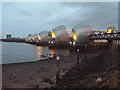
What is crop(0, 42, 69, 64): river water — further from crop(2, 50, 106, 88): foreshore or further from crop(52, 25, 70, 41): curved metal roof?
crop(52, 25, 70, 41): curved metal roof

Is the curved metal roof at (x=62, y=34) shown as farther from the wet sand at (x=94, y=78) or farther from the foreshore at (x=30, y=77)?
the wet sand at (x=94, y=78)

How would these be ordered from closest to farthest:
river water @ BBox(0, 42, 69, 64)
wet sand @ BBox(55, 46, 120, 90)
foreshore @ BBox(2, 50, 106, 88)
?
wet sand @ BBox(55, 46, 120, 90), foreshore @ BBox(2, 50, 106, 88), river water @ BBox(0, 42, 69, 64)

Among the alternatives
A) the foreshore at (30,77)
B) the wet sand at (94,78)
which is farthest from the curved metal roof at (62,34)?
the wet sand at (94,78)

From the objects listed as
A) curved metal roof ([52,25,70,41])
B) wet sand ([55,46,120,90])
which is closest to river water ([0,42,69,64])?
wet sand ([55,46,120,90])

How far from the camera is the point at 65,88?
7.79 meters

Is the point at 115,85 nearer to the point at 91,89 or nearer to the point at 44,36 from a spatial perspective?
the point at 91,89

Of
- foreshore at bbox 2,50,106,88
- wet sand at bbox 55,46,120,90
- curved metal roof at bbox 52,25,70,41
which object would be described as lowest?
foreshore at bbox 2,50,106,88

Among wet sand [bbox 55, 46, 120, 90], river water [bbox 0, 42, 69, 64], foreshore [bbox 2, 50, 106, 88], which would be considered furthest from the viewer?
river water [bbox 0, 42, 69, 64]

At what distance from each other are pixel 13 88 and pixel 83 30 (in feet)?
198

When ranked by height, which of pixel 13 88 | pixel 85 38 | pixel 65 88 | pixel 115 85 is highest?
pixel 85 38

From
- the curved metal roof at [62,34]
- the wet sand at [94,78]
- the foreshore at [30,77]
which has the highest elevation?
the curved metal roof at [62,34]

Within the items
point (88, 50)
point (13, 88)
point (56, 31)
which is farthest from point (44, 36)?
point (13, 88)

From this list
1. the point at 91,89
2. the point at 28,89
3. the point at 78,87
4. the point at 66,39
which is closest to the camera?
the point at 91,89

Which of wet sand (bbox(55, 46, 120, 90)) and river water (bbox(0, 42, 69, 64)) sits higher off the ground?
wet sand (bbox(55, 46, 120, 90))
